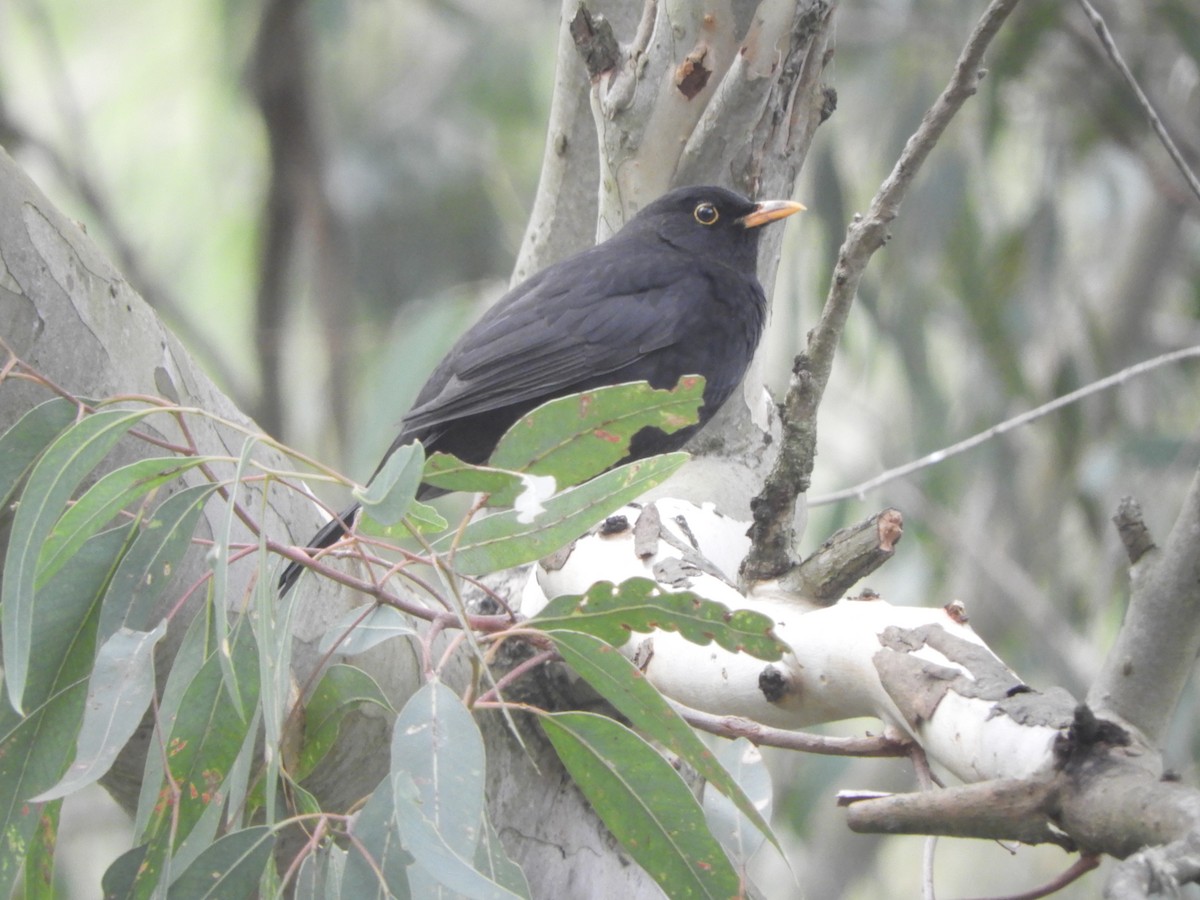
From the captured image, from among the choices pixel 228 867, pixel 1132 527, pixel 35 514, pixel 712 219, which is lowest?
pixel 1132 527

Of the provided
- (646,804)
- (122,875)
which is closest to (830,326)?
(646,804)

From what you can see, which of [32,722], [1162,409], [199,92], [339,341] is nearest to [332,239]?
[339,341]

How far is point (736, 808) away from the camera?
2.17 m

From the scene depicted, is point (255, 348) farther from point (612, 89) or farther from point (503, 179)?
point (612, 89)

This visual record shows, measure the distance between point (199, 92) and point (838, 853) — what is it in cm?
653

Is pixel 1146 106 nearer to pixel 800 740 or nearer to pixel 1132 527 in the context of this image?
pixel 1132 527

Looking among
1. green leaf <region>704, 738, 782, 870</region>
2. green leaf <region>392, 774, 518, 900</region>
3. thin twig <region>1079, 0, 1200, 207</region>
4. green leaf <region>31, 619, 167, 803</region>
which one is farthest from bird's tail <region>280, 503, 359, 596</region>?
thin twig <region>1079, 0, 1200, 207</region>

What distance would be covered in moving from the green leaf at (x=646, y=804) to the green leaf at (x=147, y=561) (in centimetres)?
64

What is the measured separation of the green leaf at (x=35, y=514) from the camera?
175cm

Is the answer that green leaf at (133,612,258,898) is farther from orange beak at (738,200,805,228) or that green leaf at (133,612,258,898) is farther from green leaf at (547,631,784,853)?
orange beak at (738,200,805,228)

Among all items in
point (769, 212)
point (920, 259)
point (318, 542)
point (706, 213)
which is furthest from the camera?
point (920, 259)

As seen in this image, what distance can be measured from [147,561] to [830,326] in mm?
1217

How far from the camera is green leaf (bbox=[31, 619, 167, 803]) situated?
73.4 inches

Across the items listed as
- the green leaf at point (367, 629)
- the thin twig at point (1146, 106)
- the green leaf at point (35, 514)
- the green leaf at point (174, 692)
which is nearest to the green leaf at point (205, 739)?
the green leaf at point (174, 692)
